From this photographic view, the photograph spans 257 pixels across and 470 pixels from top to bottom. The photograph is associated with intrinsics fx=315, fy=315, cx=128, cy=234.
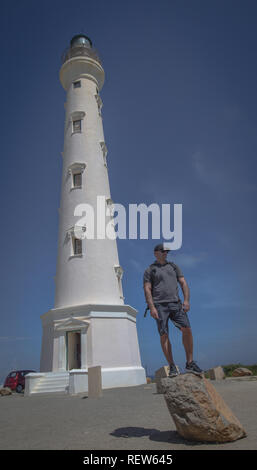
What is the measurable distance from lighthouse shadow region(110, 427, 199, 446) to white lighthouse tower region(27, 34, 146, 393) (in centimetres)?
1022

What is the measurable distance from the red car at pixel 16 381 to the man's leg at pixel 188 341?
20.4 meters

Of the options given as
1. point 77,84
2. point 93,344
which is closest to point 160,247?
point 93,344

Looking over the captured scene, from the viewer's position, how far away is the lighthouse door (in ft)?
57.8

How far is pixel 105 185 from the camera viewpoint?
21953 mm

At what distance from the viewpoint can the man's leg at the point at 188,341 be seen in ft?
15.9

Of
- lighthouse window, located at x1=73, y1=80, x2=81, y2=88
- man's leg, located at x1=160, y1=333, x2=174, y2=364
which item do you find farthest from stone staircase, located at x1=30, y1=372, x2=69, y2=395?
lighthouse window, located at x1=73, y1=80, x2=81, y2=88

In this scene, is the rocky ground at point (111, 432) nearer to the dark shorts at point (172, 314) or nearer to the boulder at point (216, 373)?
the dark shorts at point (172, 314)

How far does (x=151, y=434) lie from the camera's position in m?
4.15

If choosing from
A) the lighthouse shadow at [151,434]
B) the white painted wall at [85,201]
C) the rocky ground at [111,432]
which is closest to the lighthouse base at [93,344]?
the white painted wall at [85,201]

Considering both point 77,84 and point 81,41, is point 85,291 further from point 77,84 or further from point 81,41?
point 81,41

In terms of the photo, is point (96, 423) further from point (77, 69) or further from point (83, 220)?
point (77, 69)

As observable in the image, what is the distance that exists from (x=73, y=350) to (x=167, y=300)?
592 inches

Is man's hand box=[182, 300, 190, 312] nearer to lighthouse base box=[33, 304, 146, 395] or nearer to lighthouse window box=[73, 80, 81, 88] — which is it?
lighthouse base box=[33, 304, 146, 395]

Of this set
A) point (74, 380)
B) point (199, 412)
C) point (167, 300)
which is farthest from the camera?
point (74, 380)
